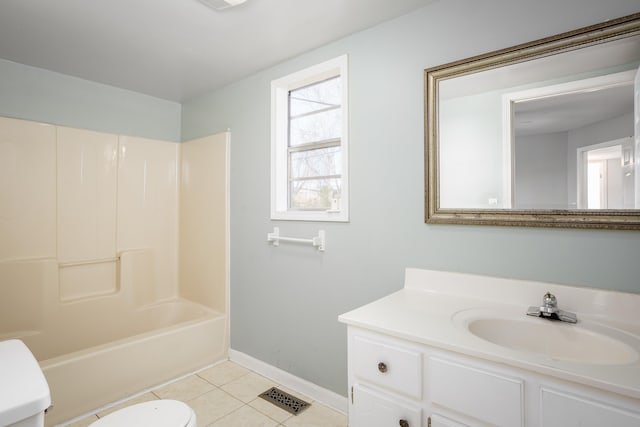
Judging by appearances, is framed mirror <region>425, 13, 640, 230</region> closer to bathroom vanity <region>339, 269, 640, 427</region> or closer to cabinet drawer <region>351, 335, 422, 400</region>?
bathroom vanity <region>339, 269, 640, 427</region>

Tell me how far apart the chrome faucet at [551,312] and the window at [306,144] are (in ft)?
4.01

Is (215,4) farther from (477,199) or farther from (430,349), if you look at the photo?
(430,349)

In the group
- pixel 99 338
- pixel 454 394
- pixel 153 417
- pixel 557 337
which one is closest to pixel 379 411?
pixel 454 394

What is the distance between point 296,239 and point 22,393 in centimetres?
158

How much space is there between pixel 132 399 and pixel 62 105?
2.31 meters

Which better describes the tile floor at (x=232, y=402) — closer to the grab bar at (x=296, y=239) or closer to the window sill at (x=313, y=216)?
the grab bar at (x=296, y=239)

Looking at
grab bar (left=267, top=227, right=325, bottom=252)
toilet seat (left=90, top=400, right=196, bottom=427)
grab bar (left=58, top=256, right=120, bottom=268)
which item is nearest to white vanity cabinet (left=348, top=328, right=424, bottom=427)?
toilet seat (left=90, top=400, right=196, bottom=427)

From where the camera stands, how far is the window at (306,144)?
234 centimetres

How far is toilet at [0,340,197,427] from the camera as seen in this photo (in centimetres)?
89

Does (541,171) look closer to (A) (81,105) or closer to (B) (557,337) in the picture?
(B) (557,337)

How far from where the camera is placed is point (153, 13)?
184 centimetres

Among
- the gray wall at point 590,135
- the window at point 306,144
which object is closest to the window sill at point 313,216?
the window at point 306,144

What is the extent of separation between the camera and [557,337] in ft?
4.17

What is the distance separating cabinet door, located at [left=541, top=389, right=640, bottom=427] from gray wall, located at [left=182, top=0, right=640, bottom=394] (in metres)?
0.63
